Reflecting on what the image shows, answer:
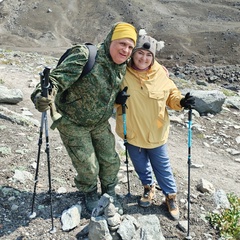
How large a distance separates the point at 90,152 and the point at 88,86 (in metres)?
0.95

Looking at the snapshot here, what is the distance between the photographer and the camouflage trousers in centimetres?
494

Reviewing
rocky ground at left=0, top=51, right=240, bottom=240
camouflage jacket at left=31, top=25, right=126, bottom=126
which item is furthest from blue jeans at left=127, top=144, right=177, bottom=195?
camouflage jacket at left=31, top=25, right=126, bottom=126

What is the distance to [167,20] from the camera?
55125mm

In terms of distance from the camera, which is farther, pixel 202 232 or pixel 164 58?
pixel 164 58

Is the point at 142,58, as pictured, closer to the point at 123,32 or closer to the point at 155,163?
the point at 123,32

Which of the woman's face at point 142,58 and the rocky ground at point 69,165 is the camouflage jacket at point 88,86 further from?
the rocky ground at point 69,165

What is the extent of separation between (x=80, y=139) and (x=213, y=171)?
4889 mm

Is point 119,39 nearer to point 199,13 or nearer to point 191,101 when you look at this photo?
point 191,101

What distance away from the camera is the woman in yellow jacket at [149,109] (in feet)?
16.6

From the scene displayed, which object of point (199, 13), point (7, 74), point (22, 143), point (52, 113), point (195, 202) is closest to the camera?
point (52, 113)

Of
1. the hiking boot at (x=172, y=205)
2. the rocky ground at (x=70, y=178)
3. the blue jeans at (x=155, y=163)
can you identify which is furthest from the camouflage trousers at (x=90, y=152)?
the hiking boot at (x=172, y=205)

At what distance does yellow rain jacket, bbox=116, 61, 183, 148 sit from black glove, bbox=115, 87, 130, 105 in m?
0.10

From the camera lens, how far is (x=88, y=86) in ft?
15.5

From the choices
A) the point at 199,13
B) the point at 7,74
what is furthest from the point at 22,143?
the point at 199,13
